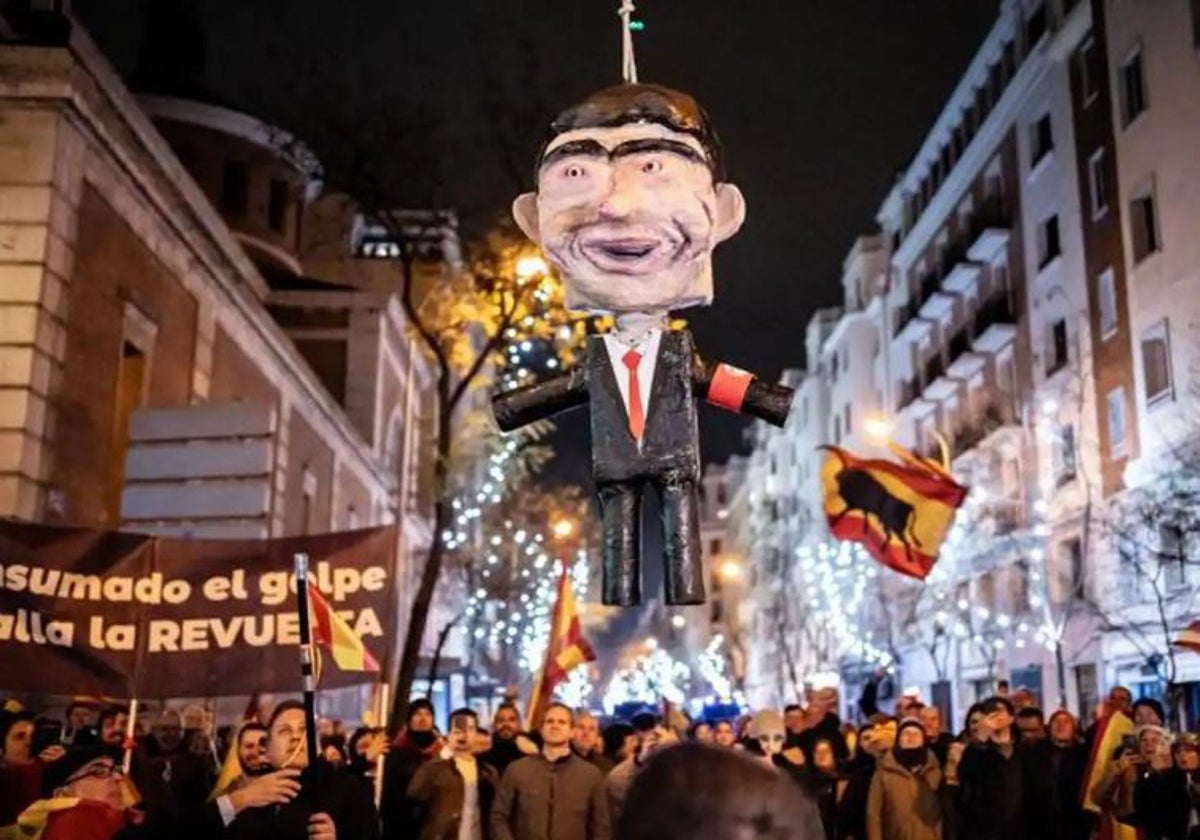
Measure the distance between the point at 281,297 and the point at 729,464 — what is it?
3100 inches

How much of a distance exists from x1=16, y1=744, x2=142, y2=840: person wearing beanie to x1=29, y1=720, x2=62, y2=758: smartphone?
100 inches

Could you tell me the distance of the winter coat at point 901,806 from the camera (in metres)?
10.8

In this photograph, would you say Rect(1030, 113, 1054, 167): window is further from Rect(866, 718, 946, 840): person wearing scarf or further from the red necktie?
the red necktie

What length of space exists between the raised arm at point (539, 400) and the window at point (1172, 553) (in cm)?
2160

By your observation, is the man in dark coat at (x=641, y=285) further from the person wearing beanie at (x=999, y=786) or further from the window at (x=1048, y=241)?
the window at (x=1048, y=241)

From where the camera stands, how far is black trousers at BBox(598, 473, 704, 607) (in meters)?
4.96

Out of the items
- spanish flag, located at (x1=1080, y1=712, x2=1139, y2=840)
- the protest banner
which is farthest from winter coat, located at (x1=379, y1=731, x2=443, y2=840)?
spanish flag, located at (x1=1080, y1=712, x2=1139, y2=840)

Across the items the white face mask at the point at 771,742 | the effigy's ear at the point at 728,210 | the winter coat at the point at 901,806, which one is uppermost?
the effigy's ear at the point at 728,210

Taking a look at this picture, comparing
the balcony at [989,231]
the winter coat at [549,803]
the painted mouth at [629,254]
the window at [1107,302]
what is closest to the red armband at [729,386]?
the painted mouth at [629,254]

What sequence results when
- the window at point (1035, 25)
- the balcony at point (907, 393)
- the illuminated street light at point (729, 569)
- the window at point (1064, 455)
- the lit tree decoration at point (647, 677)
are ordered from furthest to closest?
the lit tree decoration at point (647, 677) < the illuminated street light at point (729, 569) < the balcony at point (907, 393) < the window at point (1035, 25) < the window at point (1064, 455)

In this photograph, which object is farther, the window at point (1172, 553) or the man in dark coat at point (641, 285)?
the window at point (1172, 553)

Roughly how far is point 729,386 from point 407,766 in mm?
6877

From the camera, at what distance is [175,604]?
8.98m

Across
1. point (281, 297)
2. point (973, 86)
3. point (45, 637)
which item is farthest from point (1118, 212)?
point (45, 637)
